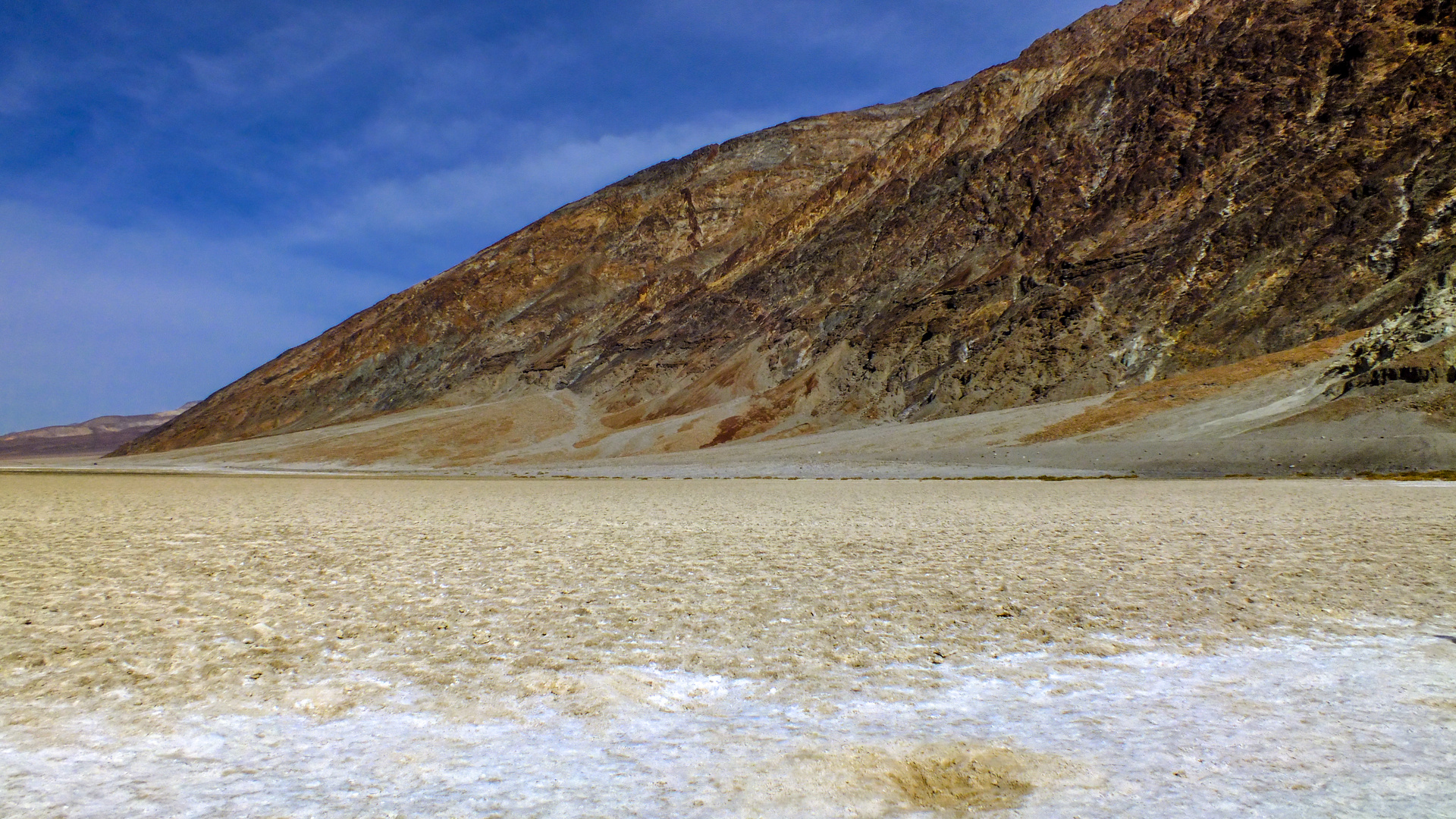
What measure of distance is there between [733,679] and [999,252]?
6147 cm

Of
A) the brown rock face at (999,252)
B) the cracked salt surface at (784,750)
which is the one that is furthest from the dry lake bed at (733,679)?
the brown rock face at (999,252)

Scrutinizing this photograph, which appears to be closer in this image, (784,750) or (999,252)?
(784,750)

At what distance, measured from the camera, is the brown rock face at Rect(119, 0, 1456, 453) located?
1805 inches

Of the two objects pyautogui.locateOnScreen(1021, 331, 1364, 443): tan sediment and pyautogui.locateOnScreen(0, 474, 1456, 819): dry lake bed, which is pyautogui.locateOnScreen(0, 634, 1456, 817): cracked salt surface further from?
pyautogui.locateOnScreen(1021, 331, 1364, 443): tan sediment

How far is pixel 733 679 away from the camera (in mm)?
5234

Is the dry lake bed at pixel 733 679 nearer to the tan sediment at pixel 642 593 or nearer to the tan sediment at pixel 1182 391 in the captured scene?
the tan sediment at pixel 642 593

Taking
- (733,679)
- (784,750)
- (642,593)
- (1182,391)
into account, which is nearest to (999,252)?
(1182,391)

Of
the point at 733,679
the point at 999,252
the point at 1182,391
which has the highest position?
the point at 999,252

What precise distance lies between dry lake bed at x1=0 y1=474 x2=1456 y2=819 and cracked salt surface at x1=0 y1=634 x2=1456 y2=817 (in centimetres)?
2

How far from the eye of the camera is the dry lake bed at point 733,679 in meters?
3.57

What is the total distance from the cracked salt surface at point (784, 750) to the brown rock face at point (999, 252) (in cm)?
3934

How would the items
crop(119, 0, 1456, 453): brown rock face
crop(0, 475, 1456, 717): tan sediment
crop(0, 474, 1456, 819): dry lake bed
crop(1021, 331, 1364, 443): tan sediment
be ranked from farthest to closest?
crop(119, 0, 1456, 453): brown rock face
crop(1021, 331, 1364, 443): tan sediment
crop(0, 475, 1456, 717): tan sediment
crop(0, 474, 1456, 819): dry lake bed

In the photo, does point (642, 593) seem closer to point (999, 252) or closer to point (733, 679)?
point (733, 679)

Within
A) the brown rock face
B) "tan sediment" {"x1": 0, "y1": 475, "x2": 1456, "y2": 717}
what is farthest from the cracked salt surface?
the brown rock face
